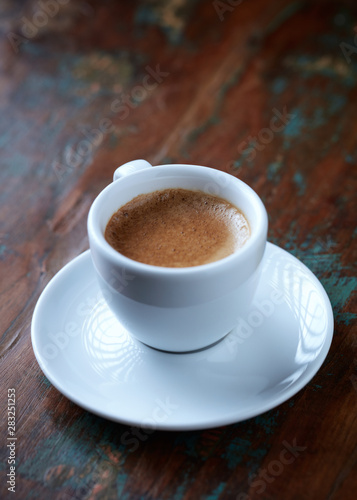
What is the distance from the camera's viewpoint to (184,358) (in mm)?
884

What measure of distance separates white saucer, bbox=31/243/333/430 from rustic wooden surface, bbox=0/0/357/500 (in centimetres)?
5

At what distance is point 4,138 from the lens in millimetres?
1500

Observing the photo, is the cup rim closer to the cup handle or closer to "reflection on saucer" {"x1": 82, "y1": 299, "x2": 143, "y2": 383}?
the cup handle

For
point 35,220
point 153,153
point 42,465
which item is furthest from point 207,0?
point 42,465

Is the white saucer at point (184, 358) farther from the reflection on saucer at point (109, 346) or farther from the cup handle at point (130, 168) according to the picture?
the cup handle at point (130, 168)

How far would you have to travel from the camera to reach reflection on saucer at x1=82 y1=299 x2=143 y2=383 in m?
0.86

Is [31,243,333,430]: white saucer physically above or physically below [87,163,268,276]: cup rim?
below

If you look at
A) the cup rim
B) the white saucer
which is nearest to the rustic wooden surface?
the white saucer

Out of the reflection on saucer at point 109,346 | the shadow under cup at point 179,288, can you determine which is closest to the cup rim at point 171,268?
the shadow under cup at point 179,288

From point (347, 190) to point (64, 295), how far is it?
28.0 inches

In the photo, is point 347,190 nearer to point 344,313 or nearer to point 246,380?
point 344,313

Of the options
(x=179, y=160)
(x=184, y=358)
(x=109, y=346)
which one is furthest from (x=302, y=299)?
(x=179, y=160)

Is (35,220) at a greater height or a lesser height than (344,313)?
greater

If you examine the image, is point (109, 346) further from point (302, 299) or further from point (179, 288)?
point (302, 299)
